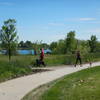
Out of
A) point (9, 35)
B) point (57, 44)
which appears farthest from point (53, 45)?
point (9, 35)

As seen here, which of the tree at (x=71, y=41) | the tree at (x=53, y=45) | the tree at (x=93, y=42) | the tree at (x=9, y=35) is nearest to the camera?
the tree at (x=9, y=35)

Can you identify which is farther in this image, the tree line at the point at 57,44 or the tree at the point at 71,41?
the tree at the point at 71,41

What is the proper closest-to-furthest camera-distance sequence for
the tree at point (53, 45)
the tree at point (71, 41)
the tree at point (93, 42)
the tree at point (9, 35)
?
the tree at point (9, 35) < the tree at point (71, 41) < the tree at point (93, 42) < the tree at point (53, 45)

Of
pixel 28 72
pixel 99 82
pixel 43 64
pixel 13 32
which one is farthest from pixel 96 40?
pixel 99 82

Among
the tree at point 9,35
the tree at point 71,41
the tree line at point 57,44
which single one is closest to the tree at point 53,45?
the tree line at point 57,44

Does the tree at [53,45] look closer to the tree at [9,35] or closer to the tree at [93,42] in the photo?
the tree at [93,42]

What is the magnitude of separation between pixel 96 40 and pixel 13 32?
1524 inches

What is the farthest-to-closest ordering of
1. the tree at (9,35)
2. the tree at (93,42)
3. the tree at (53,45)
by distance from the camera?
1. the tree at (53,45)
2. the tree at (93,42)
3. the tree at (9,35)

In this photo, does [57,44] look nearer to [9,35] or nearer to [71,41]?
[71,41]

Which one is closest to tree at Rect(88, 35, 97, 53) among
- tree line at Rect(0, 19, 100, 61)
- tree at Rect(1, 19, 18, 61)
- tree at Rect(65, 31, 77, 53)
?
tree line at Rect(0, 19, 100, 61)

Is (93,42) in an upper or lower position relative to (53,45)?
upper

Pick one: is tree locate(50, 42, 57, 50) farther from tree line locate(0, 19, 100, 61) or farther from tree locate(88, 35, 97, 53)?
tree locate(88, 35, 97, 53)

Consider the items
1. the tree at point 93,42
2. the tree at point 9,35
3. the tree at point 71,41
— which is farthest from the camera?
the tree at point 93,42

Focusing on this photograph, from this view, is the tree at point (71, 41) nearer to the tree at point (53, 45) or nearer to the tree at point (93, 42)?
the tree at point (93, 42)
